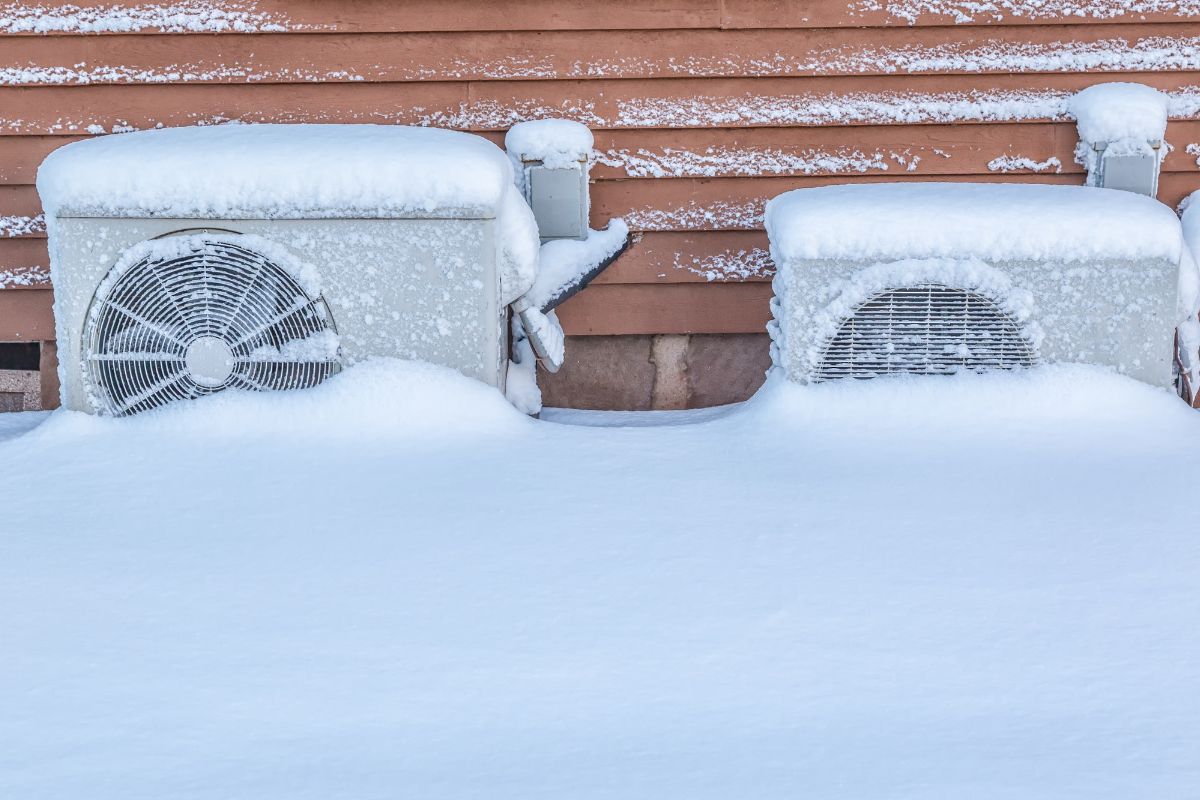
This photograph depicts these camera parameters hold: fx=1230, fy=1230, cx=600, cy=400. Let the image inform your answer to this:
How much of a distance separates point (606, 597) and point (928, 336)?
58.4 inches

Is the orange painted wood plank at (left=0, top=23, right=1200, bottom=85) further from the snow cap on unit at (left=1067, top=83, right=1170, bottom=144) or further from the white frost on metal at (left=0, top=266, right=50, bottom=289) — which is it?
the white frost on metal at (left=0, top=266, right=50, bottom=289)

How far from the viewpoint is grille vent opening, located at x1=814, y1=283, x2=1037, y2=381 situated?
11.5ft

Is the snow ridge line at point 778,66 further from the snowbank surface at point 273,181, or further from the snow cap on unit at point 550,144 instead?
the snowbank surface at point 273,181

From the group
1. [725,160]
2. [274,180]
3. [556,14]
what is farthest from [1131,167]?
[274,180]

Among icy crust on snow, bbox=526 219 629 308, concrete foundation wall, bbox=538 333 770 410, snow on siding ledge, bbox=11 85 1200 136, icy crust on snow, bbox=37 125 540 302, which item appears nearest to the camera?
icy crust on snow, bbox=37 125 540 302

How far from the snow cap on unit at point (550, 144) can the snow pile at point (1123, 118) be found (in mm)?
1732

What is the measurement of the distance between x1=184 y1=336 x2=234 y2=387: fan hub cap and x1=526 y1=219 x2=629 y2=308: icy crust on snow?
963 millimetres

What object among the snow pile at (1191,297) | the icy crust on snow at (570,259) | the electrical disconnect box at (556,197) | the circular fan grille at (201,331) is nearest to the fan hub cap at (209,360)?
the circular fan grille at (201,331)

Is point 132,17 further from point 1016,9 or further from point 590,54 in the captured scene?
point 1016,9

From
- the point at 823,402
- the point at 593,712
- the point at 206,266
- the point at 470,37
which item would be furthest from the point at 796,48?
the point at 593,712

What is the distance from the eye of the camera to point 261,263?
3.46 metres

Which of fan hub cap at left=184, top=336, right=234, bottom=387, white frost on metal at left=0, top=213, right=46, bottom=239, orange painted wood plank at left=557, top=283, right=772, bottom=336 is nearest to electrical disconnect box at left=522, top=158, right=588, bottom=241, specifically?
orange painted wood plank at left=557, top=283, right=772, bottom=336

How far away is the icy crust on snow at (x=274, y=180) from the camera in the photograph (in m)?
3.44

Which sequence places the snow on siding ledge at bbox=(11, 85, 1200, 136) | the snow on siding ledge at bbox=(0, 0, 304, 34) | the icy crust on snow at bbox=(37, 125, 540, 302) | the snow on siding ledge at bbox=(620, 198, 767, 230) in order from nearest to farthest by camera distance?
the icy crust on snow at bbox=(37, 125, 540, 302)
the snow on siding ledge at bbox=(0, 0, 304, 34)
the snow on siding ledge at bbox=(11, 85, 1200, 136)
the snow on siding ledge at bbox=(620, 198, 767, 230)
